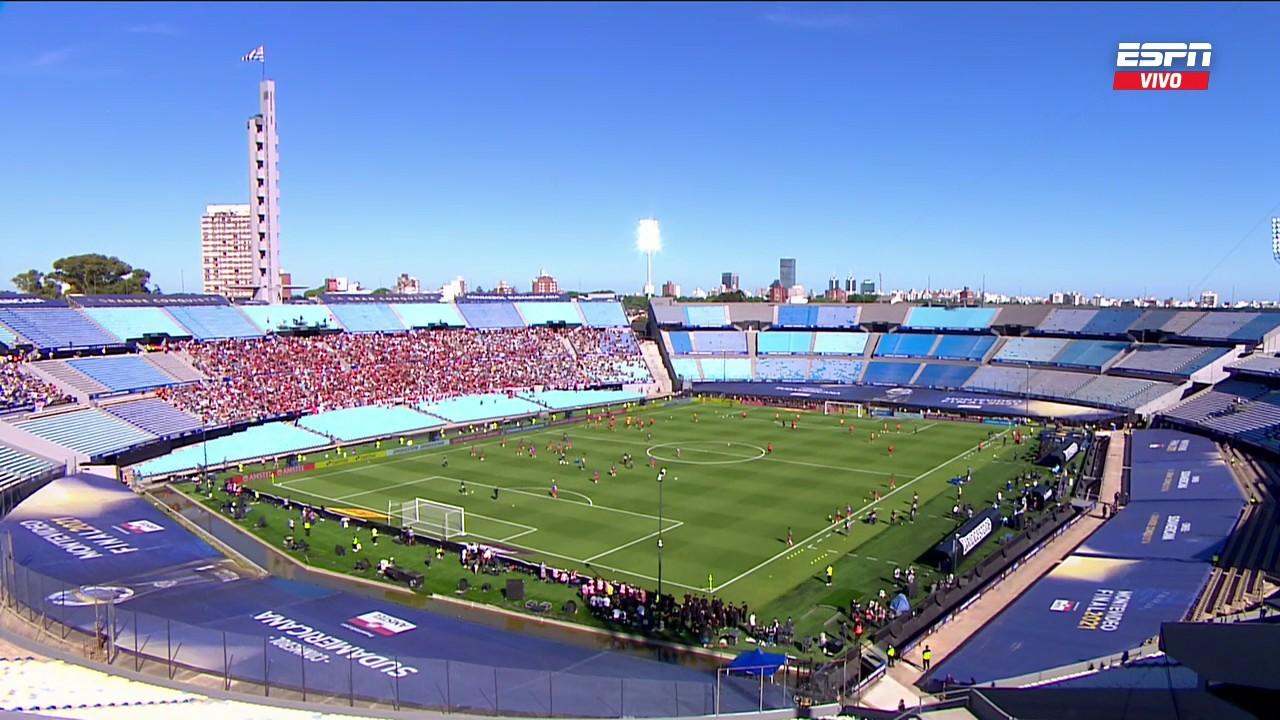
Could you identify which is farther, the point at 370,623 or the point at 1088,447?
the point at 1088,447

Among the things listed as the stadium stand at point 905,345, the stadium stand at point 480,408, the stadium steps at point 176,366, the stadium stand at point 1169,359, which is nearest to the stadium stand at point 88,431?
the stadium steps at point 176,366

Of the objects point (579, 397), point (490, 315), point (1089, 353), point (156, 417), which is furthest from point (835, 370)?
point (156, 417)

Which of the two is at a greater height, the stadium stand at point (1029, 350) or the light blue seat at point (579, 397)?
the stadium stand at point (1029, 350)

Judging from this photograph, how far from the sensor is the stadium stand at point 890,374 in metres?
86.6

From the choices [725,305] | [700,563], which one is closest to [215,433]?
[700,563]

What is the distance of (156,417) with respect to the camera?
54.2 meters

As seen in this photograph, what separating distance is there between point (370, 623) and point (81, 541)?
1357cm

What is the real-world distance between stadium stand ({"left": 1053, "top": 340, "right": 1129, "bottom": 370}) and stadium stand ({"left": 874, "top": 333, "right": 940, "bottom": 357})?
12.9m

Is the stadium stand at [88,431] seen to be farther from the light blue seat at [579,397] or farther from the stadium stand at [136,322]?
the light blue seat at [579,397]

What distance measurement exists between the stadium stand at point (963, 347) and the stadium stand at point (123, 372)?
6797cm

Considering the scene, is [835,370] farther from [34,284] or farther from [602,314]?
[34,284]

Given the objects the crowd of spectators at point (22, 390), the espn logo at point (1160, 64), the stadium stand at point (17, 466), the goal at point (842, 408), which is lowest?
the goal at point (842, 408)

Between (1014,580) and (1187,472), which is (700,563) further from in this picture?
(1187,472)

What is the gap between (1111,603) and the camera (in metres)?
26.6
